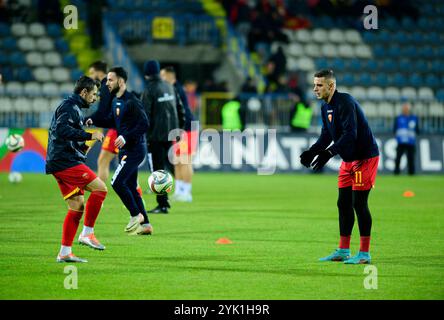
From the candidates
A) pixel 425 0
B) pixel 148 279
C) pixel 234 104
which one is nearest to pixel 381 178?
pixel 234 104

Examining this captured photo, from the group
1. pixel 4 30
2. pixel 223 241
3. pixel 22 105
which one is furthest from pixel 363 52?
pixel 223 241

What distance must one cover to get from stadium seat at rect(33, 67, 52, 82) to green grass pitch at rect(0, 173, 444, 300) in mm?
12257

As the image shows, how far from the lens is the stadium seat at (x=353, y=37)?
125ft

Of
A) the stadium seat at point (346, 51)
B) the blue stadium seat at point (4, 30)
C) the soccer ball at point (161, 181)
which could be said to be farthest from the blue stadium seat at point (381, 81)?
the soccer ball at point (161, 181)

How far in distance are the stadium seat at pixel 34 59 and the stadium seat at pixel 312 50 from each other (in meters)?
10.3

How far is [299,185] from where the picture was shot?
25547mm

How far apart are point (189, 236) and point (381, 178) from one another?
15.7 m

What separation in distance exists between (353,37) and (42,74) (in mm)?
12710

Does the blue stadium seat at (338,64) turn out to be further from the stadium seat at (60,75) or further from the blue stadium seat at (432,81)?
the stadium seat at (60,75)

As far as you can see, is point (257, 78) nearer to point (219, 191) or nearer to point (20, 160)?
point (20, 160)

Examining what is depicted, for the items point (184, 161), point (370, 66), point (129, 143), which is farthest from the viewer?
point (370, 66)

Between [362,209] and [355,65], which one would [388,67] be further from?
[362,209]

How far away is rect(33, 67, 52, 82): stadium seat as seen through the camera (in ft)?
109

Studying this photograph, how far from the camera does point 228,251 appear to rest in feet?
40.4
